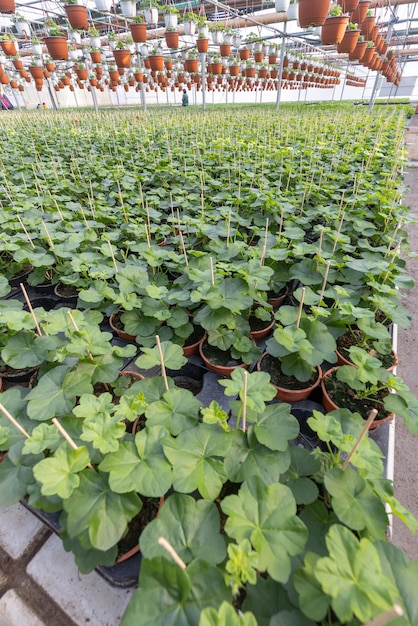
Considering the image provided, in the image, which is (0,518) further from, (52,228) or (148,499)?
(52,228)

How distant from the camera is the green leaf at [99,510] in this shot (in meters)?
0.97

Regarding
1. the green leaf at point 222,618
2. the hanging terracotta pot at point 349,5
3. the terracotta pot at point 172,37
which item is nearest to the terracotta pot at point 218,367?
the green leaf at point 222,618

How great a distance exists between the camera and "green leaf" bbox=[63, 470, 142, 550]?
97 centimetres

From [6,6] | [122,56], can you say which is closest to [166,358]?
[6,6]

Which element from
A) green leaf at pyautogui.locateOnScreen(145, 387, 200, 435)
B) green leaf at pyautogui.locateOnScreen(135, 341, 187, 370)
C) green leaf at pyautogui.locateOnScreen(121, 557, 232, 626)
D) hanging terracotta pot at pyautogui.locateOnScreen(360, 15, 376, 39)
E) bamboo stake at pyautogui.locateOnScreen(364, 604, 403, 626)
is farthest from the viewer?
hanging terracotta pot at pyautogui.locateOnScreen(360, 15, 376, 39)

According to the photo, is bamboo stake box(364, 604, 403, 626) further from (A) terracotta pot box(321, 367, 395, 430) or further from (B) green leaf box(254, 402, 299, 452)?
(A) terracotta pot box(321, 367, 395, 430)

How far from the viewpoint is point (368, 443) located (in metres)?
1.16

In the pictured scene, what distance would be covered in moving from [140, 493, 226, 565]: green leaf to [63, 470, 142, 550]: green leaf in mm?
100

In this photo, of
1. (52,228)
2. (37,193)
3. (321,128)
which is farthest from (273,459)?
(321,128)

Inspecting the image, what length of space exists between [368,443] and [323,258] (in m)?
1.40

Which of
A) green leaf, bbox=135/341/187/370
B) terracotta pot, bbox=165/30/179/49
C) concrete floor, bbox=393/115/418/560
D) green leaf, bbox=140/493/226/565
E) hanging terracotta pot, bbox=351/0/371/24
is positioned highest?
hanging terracotta pot, bbox=351/0/371/24

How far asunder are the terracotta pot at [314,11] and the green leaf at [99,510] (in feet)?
18.5

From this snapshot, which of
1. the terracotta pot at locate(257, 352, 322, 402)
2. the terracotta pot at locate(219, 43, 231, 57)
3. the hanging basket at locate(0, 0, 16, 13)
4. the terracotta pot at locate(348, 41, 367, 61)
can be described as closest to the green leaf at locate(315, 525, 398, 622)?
the terracotta pot at locate(257, 352, 322, 402)

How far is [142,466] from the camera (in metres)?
1.10
